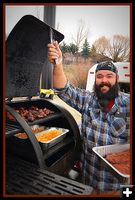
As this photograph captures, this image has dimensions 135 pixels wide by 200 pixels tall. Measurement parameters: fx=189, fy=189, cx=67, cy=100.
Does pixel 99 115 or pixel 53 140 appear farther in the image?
pixel 99 115

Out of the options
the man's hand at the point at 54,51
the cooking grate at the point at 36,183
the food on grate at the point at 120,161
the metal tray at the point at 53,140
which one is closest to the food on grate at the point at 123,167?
the food on grate at the point at 120,161

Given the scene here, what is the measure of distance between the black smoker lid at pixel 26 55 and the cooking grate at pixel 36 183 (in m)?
0.58

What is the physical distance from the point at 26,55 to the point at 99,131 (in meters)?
0.92

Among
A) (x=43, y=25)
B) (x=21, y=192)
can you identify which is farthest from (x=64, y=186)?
(x=43, y=25)

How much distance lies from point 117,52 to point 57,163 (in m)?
1.29

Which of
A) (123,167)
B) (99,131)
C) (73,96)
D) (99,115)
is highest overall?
(73,96)

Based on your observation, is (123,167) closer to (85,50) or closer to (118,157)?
(118,157)

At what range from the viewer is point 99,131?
68.0 inches

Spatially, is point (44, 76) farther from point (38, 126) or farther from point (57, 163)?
point (57, 163)

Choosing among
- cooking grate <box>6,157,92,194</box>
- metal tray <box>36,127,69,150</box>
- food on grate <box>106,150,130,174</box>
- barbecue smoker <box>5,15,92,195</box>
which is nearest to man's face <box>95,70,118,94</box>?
barbecue smoker <box>5,15,92,195</box>

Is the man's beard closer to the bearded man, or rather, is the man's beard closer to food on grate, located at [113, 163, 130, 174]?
the bearded man

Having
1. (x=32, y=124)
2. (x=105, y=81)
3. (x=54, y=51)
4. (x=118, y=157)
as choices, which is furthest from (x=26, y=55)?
(x=118, y=157)

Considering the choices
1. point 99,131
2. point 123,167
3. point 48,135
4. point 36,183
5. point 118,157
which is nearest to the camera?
point 36,183

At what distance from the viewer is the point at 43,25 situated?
1257 millimetres
